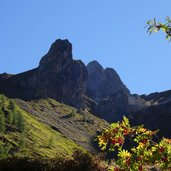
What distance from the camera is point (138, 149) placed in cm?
1288

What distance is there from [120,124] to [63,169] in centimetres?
1087

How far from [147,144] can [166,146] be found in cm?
67

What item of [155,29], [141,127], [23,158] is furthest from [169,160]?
[23,158]

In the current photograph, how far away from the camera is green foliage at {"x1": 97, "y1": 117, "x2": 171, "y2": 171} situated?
41.4 ft

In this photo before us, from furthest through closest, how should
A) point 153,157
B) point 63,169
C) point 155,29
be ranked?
point 63,169 → point 155,29 → point 153,157

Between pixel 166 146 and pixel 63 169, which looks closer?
pixel 166 146

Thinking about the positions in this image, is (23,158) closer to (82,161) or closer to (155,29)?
(82,161)

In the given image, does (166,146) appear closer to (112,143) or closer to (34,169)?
(112,143)

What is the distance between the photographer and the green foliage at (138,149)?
41.4 ft

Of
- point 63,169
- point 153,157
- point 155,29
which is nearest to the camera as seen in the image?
point 153,157

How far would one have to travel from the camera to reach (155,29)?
1341 cm

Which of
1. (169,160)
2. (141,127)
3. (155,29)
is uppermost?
(155,29)

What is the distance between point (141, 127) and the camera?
1366 cm

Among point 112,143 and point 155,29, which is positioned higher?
point 155,29
